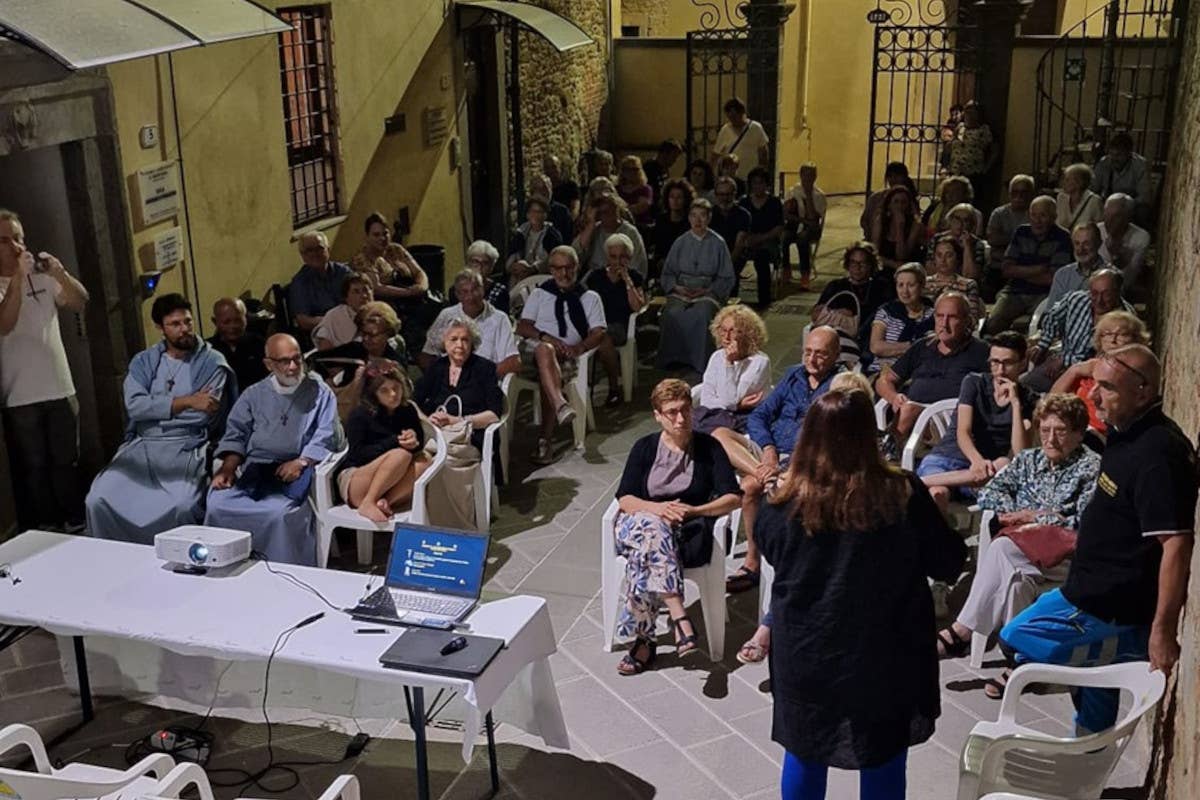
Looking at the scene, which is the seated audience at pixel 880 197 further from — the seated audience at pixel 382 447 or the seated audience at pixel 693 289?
the seated audience at pixel 382 447

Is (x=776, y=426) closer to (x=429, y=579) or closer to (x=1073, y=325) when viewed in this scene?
(x=1073, y=325)

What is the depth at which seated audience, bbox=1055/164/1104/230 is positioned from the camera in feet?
31.3

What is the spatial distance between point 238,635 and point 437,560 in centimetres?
68

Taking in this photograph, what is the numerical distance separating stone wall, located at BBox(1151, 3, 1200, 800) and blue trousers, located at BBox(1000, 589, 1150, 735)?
0.20 metres

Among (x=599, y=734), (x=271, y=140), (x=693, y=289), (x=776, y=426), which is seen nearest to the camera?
(x=599, y=734)

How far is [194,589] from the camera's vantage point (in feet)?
15.4

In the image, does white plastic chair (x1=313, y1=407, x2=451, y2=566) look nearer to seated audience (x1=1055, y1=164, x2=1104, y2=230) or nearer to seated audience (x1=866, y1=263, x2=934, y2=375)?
seated audience (x1=866, y1=263, x2=934, y2=375)

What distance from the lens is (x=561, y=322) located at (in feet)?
26.5

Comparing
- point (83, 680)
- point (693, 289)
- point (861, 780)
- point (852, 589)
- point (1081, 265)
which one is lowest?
point (83, 680)

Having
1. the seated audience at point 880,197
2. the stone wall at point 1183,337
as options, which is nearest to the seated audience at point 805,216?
the seated audience at point 880,197

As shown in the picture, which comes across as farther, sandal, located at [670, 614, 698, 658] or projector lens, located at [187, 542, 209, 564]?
sandal, located at [670, 614, 698, 658]

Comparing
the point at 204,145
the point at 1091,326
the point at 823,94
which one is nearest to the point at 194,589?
the point at 204,145

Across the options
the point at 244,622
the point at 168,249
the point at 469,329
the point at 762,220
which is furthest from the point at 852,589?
the point at 762,220

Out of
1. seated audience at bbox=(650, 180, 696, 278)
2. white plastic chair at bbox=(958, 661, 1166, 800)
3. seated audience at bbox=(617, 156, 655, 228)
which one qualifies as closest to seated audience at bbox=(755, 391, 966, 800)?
white plastic chair at bbox=(958, 661, 1166, 800)
